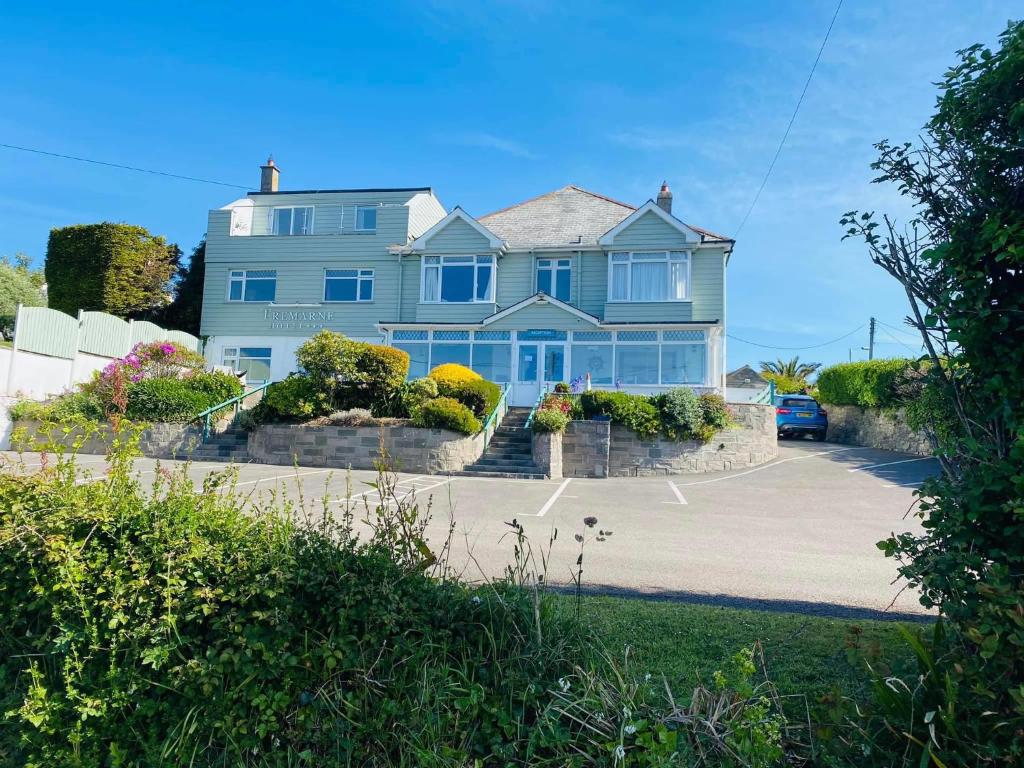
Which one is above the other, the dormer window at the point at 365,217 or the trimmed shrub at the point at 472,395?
the dormer window at the point at 365,217

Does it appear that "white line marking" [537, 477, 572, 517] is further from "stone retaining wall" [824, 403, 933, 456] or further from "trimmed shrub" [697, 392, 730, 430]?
"stone retaining wall" [824, 403, 933, 456]

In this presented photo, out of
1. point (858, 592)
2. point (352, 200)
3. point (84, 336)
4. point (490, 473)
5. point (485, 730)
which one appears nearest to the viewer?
point (485, 730)

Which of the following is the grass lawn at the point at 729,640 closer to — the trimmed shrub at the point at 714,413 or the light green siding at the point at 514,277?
the trimmed shrub at the point at 714,413

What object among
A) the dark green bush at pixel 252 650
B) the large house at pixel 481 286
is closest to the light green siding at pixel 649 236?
the large house at pixel 481 286

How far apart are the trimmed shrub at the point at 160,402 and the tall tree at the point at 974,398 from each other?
19.1 metres

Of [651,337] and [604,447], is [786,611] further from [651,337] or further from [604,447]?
[651,337]

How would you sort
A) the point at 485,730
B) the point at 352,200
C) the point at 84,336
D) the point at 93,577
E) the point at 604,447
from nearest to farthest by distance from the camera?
the point at 485,730 → the point at 93,577 → the point at 604,447 → the point at 84,336 → the point at 352,200

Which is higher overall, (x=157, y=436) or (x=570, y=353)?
(x=570, y=353)

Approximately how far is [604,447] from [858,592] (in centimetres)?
1186

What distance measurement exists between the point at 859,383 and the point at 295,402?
20.9 metres

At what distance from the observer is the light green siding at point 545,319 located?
79.3 ft

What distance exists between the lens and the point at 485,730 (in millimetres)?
3109

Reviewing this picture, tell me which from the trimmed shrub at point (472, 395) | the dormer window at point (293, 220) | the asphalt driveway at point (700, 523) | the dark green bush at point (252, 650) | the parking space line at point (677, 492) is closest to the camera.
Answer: the dark green bush at point (252, 650)

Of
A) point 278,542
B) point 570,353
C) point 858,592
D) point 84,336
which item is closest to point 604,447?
point 570,353
